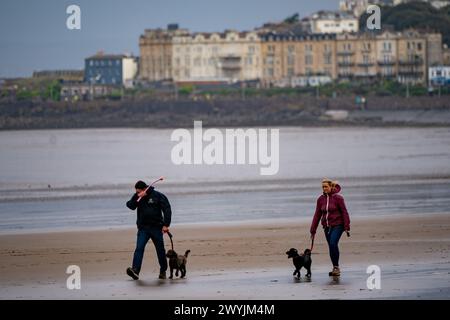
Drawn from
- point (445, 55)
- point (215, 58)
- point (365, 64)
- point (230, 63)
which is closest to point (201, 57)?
point (215, 58)

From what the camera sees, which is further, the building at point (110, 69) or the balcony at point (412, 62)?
the building at point (110, 69)

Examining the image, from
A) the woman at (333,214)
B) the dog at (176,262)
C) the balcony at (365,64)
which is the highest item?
the balcony at (365,64)

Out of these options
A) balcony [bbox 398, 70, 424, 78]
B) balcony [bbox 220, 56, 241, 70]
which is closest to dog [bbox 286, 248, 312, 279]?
balcony [bbox 398, 70, 424, 78]

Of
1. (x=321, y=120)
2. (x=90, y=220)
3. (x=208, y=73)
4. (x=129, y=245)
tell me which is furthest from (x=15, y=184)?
(x=208, y=73)

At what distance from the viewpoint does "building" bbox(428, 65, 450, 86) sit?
120000mm

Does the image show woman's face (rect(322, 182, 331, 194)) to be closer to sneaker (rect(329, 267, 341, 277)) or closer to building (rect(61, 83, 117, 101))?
sneaker (rect(329, 267, 341, 277))

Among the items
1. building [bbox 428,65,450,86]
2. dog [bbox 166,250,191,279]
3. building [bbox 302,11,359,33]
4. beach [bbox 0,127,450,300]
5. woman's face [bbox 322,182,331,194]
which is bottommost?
beach [bbox 0,127,450,300]

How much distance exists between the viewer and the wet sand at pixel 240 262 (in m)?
12.6

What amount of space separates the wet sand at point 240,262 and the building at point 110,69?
403 ft

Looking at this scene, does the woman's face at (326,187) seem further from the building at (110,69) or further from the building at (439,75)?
the building at (110,69)

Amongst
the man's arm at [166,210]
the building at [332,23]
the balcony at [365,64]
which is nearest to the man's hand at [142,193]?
the man's arm at [166,210]

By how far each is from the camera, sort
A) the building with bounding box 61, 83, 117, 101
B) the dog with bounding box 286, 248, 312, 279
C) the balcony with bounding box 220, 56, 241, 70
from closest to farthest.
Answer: the dog with bounding box 286, 248, 312, 279, the building with bounding box 61, 83, 117, 101, the balcony with bounding box 220, 56, 241, 70

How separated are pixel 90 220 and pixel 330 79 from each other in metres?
110

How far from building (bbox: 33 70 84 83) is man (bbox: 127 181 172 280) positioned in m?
128
